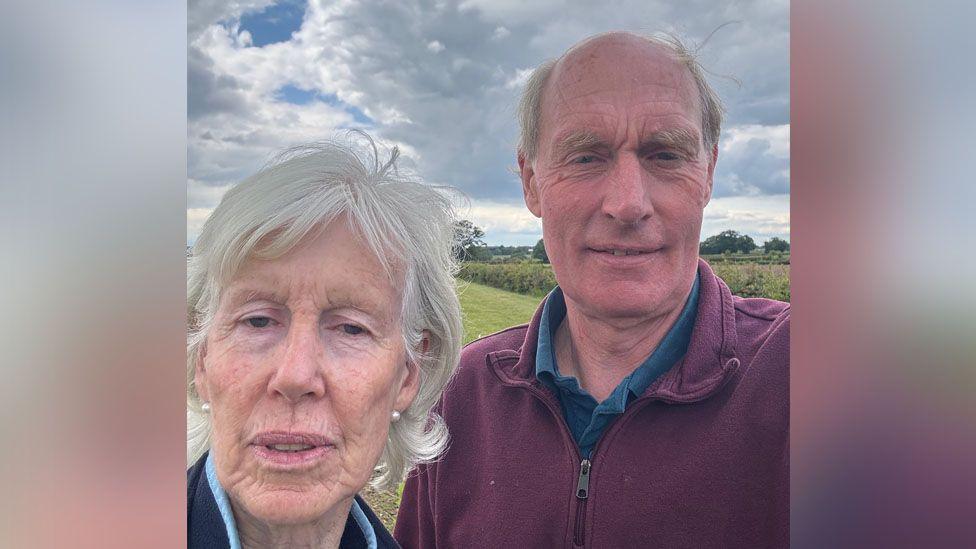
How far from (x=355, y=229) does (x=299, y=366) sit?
36 cm

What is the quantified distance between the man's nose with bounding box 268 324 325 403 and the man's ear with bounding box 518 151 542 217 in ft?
2.16

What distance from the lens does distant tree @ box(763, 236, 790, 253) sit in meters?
1.79

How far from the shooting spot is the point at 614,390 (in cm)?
172

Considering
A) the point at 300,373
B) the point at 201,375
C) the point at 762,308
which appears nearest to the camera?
the point at 300,373

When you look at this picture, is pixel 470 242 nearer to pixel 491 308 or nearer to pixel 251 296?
pixel 491 308

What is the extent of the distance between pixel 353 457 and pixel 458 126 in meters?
0.94

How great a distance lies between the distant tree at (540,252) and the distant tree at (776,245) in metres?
0.62

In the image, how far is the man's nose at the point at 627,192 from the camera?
5.33 ft

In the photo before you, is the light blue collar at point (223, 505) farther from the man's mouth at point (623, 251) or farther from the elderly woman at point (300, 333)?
the man's mouth at point (623, 251)

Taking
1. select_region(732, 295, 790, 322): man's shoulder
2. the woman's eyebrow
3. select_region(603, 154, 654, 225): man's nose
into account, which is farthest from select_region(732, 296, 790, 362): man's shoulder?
the woman's eyebrow

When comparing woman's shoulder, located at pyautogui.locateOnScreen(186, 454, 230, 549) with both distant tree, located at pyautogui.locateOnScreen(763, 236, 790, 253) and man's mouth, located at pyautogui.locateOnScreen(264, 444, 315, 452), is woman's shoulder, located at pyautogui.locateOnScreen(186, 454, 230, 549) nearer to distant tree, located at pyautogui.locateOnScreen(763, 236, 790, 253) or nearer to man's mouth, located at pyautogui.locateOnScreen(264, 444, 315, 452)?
man's mouth, located at pyautogui.locateOnScreen(264, 444, 315, 452)

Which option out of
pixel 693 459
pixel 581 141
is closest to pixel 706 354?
pixel 693 459
